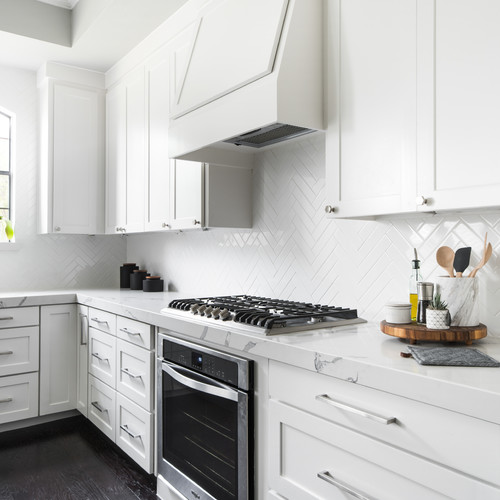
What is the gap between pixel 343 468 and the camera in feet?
4.56

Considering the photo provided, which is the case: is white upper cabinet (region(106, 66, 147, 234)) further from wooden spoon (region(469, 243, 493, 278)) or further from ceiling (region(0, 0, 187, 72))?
wooden spoon (region(469, 243, 493, 278))

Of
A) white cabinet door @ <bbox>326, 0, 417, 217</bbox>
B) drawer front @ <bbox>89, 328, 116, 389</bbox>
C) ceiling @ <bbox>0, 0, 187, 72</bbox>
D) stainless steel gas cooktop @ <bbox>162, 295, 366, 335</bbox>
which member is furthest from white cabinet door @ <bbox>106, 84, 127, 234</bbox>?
white cabinet door @ <bbox>326, 0, 417, 217</bbox>

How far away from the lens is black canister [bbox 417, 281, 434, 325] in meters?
1.65

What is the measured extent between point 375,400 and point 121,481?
176 centimetres

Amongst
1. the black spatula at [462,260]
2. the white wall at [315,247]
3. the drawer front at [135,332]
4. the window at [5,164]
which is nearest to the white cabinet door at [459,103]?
the black spatula at [462,260]

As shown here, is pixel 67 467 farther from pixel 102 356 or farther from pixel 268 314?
pixel 268 314

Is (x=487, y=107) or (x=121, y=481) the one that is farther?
(x=121, y=481)

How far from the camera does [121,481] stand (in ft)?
8.19

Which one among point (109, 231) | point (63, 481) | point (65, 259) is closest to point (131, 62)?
point (109, 231)

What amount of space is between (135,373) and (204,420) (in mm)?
702

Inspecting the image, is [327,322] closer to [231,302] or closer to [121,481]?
[231,302]

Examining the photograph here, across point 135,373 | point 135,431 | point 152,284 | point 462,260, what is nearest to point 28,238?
point 152,284

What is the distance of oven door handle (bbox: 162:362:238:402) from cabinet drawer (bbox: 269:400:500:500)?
22cm

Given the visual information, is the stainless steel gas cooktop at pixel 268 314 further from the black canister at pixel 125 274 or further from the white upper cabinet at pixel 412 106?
the black canister at pixel 125 274
